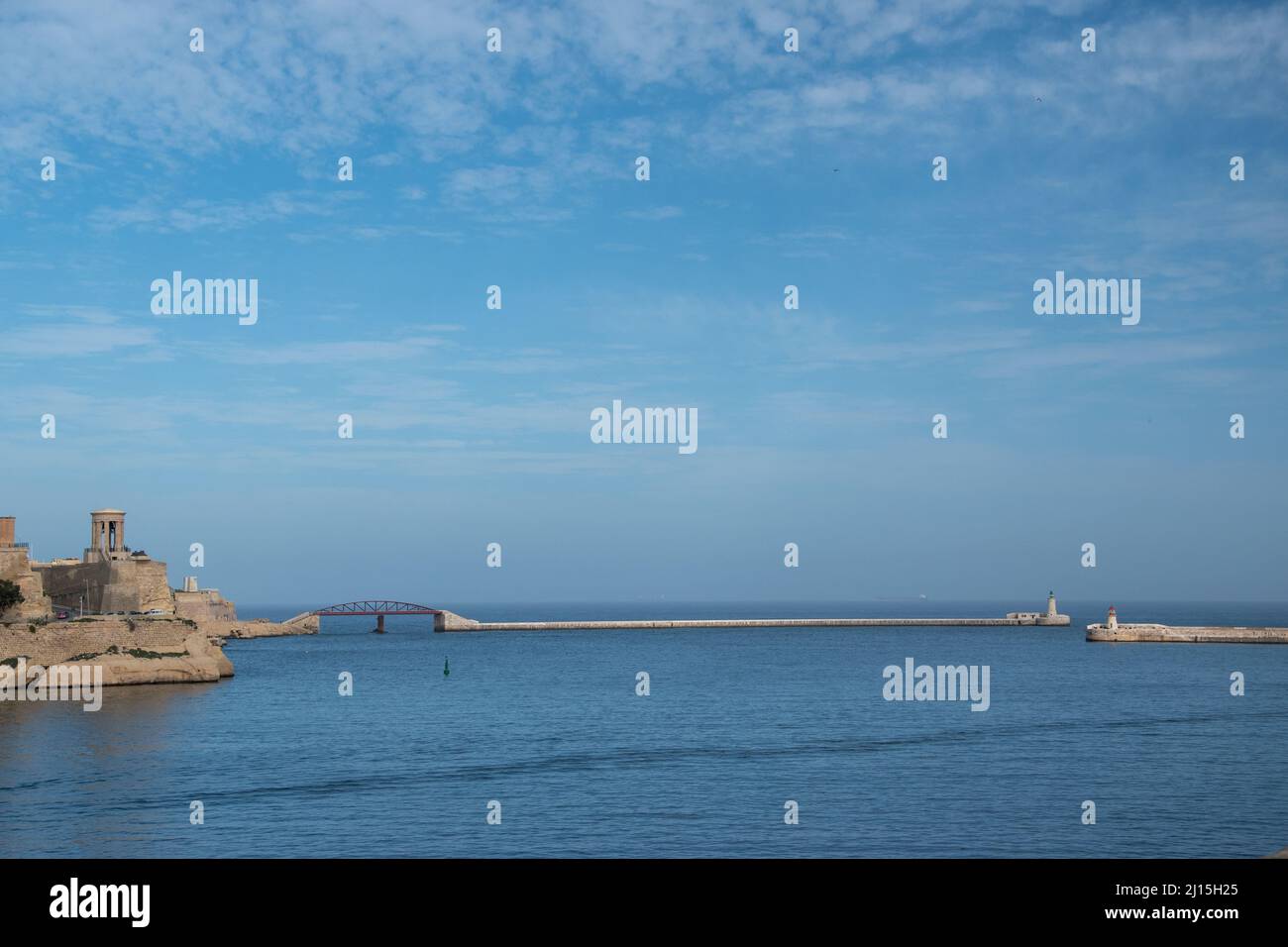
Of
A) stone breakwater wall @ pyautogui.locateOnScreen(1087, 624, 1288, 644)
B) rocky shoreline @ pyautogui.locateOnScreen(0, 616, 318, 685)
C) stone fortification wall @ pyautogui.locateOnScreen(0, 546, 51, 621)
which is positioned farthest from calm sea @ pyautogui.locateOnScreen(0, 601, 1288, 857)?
stone breakwater wall @ pyautogui.locateOnScreen(1087, 624, 1288, 644)

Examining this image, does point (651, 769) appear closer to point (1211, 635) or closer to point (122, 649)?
point (122, 649)

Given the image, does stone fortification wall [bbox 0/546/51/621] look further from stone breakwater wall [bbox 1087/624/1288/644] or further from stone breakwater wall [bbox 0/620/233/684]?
stone breakwater wall [bbox 1087/624/1288/644]

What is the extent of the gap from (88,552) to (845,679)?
238 feet

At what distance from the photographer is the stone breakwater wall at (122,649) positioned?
7325 cm

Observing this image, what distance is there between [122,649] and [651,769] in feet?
162

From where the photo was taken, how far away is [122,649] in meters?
78.7

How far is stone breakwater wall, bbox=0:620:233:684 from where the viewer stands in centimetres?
7325

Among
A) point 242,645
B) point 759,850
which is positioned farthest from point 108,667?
point 242,645

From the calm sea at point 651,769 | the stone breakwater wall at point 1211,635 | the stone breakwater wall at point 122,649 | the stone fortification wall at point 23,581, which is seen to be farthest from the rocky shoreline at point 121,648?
the stone breakwater wall at point 1211,635

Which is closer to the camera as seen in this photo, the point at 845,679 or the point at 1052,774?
the point at 1052,774

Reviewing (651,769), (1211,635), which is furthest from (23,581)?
(1211,635)

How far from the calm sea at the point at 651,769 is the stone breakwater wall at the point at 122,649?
88.4 inches
